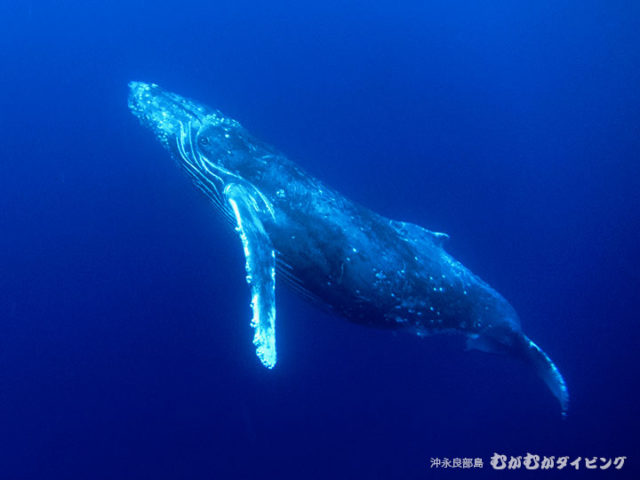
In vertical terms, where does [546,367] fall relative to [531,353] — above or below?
below

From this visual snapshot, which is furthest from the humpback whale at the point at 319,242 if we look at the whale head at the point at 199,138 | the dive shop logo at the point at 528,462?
the dive shop logo at the point at 528,462

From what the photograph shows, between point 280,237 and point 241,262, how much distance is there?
15.8 feet

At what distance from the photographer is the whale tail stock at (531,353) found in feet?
24.9

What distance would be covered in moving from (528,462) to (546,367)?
5342 millimetres

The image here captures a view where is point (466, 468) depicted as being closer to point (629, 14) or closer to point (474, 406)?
point (474, 406)

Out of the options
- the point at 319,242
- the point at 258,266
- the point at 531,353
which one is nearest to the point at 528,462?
the point at 531,353

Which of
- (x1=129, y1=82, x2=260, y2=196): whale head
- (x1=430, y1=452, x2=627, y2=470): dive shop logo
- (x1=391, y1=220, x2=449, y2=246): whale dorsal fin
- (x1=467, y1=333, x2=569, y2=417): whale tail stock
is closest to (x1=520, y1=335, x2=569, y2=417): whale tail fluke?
(x1=467, y1=333, x2=569, y2=417): whale tail stock

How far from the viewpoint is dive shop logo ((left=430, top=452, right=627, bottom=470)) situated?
1102 cm

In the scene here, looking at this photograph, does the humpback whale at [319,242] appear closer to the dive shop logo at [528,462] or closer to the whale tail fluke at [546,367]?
the whale tail fluke at [546,367]

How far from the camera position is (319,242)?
626 centimetres

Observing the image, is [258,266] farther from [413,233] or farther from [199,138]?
[413,233]

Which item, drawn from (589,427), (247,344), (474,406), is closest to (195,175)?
(247,344)

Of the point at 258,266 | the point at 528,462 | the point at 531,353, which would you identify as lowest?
the point at 528,462

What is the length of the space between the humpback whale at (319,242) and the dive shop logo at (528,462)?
4.56m
